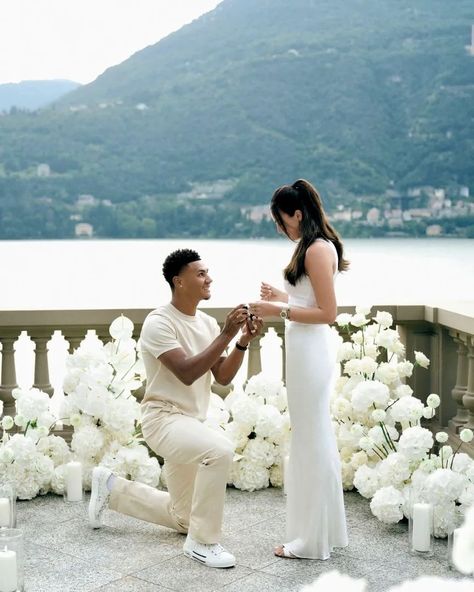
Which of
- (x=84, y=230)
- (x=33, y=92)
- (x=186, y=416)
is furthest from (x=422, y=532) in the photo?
(x=33, y=92)

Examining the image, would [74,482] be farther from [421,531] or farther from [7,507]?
[421,531]

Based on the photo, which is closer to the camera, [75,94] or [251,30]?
[75,94]

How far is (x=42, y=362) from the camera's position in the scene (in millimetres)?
5062

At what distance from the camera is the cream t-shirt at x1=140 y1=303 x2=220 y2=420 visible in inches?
148

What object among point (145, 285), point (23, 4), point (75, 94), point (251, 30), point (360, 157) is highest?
point (23, 4)

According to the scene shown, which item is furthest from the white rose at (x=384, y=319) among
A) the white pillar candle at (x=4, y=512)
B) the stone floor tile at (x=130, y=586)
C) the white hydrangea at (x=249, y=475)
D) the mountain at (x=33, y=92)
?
the mountain at (x=33, y=92)

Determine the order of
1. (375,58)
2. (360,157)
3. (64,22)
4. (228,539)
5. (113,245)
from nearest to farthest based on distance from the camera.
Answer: (228,539), (360,157), (375,58), (113,245), (64,22)

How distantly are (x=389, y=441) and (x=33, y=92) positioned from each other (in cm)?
6206

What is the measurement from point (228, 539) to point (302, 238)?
1.33m

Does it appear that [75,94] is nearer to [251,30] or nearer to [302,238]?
[251,30]

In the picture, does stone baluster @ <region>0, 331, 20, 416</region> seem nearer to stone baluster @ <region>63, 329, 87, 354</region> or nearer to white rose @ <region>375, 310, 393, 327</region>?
stone baluster @ <region>63, 329, 87, 354</region>

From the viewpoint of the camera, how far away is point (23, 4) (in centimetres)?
8194

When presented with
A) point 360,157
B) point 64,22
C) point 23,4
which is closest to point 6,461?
point 360,157

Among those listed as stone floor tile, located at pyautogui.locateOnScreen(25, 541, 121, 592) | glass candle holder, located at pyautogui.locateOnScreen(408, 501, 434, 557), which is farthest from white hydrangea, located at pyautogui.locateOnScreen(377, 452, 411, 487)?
stone floor tile, located at pyautogui.locateOnScreen(25, 541, 121, 592)
